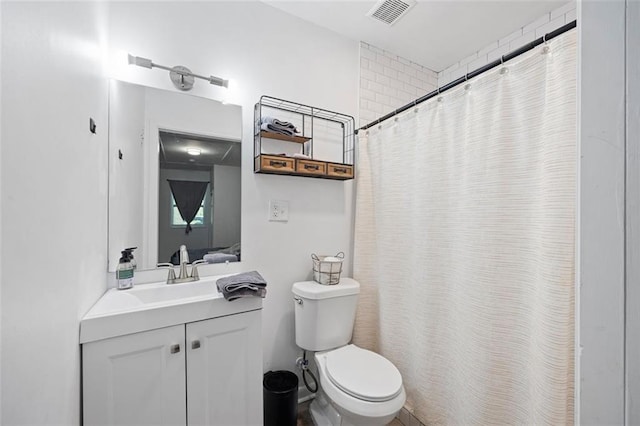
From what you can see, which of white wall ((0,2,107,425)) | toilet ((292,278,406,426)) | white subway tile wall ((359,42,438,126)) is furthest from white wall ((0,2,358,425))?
toilet ((292,278,406,426))

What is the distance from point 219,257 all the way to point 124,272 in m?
0.45

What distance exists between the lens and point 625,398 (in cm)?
34

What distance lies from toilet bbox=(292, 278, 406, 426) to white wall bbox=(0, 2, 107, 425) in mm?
996

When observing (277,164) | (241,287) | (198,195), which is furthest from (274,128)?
(241,287)

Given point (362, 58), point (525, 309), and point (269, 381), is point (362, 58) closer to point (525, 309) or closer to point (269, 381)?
point (525, 309)

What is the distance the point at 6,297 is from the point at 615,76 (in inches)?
40.4

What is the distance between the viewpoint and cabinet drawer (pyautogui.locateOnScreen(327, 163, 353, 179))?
1.78m

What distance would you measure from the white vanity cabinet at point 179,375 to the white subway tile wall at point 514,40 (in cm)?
250

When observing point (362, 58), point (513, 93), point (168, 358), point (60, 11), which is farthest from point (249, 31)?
point (168, 358)

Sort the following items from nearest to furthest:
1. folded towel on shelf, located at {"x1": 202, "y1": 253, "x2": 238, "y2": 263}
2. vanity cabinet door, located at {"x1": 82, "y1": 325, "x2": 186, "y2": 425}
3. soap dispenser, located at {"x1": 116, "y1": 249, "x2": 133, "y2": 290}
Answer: vanity cabinet door, located at {"x1": 82, "y1": 325, "x2": 186, "y2": 425}, soap dispenser, located at {"x1": 116, "y1": 249, "x2": 133, "y2": 290}, folded towel on shelf, located at {"x1": 202, "y1": 253, "x2": 238, "y2": 263}

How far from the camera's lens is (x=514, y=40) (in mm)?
1938

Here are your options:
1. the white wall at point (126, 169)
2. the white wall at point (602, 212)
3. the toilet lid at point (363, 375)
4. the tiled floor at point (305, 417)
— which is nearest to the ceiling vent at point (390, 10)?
the white wall at point (126, 169)

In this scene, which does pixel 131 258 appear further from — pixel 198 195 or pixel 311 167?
pixel 311 167

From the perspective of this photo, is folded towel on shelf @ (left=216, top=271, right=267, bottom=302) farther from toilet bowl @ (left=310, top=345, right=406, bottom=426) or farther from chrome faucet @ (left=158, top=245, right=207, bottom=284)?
toilet bowl @ (left=310, top=345, right=406, bottom=426)
